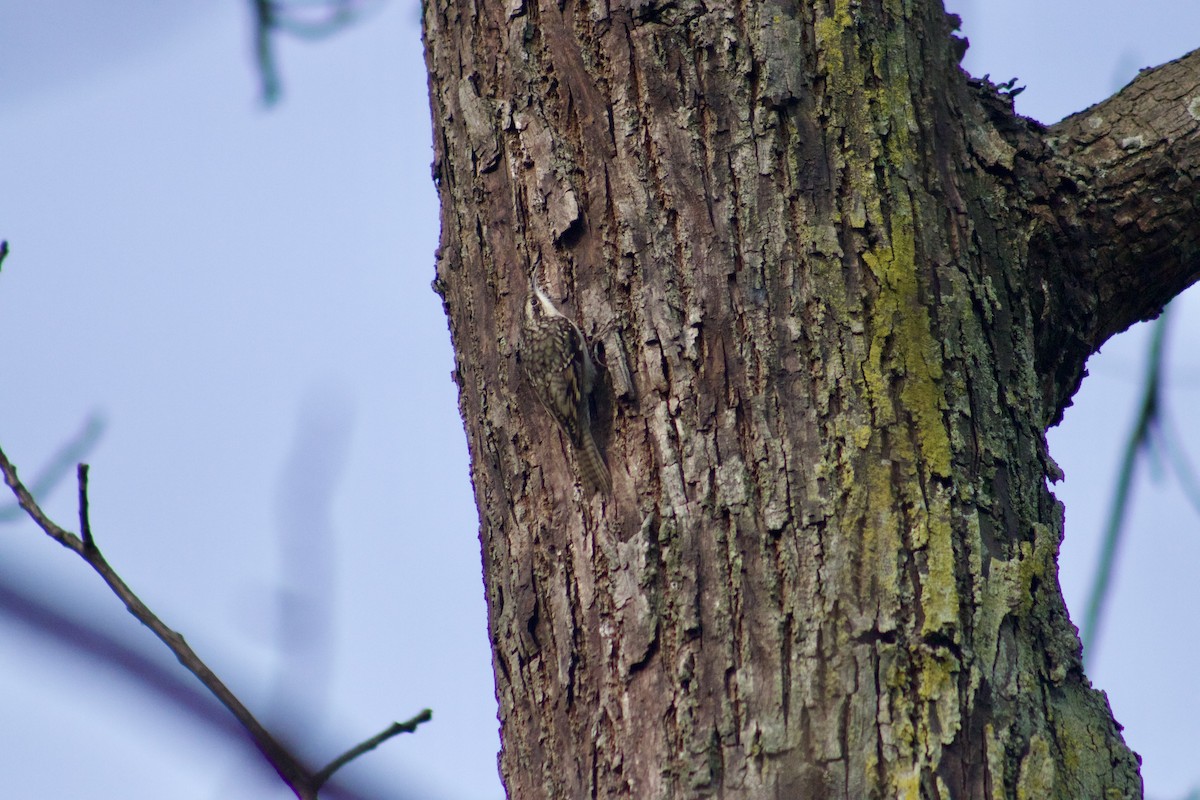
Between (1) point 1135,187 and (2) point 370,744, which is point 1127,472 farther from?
(2) point 370,744

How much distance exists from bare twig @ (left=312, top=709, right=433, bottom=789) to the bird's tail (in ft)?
1.84

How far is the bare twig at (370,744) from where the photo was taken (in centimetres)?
105

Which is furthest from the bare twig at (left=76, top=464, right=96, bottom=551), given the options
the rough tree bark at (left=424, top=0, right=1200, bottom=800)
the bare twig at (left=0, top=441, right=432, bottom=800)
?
the rough tree bark at (left=424, top=0, right=1200, bottom=800)

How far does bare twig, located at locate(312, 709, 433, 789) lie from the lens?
3.45 ft

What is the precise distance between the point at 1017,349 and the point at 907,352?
0.27 metres

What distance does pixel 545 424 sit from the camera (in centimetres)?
207

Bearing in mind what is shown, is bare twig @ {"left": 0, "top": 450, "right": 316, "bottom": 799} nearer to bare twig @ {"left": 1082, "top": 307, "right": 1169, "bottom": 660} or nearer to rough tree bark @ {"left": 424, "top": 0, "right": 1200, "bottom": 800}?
rough tree bark @ {"left": 424, "top": 0, "right": 1200, "bottom": 800}

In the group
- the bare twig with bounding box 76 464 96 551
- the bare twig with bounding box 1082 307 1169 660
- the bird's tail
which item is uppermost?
the bare twig with bounding box 1082 307 1169 660

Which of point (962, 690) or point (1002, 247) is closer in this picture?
point (962, 690)

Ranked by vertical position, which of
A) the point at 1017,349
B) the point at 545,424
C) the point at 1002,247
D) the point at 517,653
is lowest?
the point at 517,653

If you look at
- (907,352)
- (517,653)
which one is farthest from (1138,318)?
(517,653)

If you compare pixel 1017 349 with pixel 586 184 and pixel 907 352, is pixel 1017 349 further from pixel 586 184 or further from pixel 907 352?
pixel 586 184

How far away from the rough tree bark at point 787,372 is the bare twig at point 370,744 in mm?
409

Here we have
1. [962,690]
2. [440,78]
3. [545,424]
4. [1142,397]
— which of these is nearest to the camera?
[962,690]
